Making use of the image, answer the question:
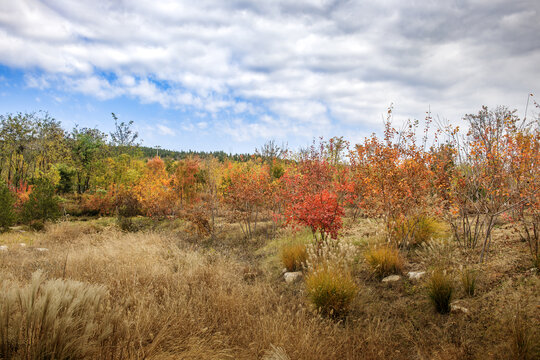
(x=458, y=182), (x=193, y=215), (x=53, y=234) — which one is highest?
(x=458, y=182)

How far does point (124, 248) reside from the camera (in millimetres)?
7879

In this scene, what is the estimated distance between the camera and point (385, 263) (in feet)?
20.7

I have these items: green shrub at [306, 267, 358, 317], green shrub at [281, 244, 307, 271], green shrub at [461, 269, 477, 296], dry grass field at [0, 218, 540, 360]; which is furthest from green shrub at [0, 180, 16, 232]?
green shrub at [461, 269, 477, 296]

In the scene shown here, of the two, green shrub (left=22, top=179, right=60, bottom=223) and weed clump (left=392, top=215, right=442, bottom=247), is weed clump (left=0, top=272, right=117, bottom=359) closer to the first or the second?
weed clump (left=392, top=215, right=442, bottom=247)

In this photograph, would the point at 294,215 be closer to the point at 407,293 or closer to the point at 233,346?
the point at 407,293

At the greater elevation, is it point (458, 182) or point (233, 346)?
point (458, 182)

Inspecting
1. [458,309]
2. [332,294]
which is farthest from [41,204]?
[458,309]

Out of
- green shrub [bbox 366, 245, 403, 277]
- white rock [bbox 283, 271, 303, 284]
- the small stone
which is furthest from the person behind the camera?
white rock [bbox 283, 271, 303, 284]

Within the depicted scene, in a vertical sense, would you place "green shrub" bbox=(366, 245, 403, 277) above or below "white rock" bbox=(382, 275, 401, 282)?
above

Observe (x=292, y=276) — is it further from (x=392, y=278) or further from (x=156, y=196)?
(x=156, y=196)

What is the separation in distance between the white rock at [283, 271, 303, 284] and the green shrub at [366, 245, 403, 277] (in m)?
1.77

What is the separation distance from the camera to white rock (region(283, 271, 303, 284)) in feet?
23.1

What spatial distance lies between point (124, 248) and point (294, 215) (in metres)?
4.79

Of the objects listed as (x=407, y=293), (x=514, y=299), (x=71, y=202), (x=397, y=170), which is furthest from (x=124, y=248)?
(x=71, y=202)
